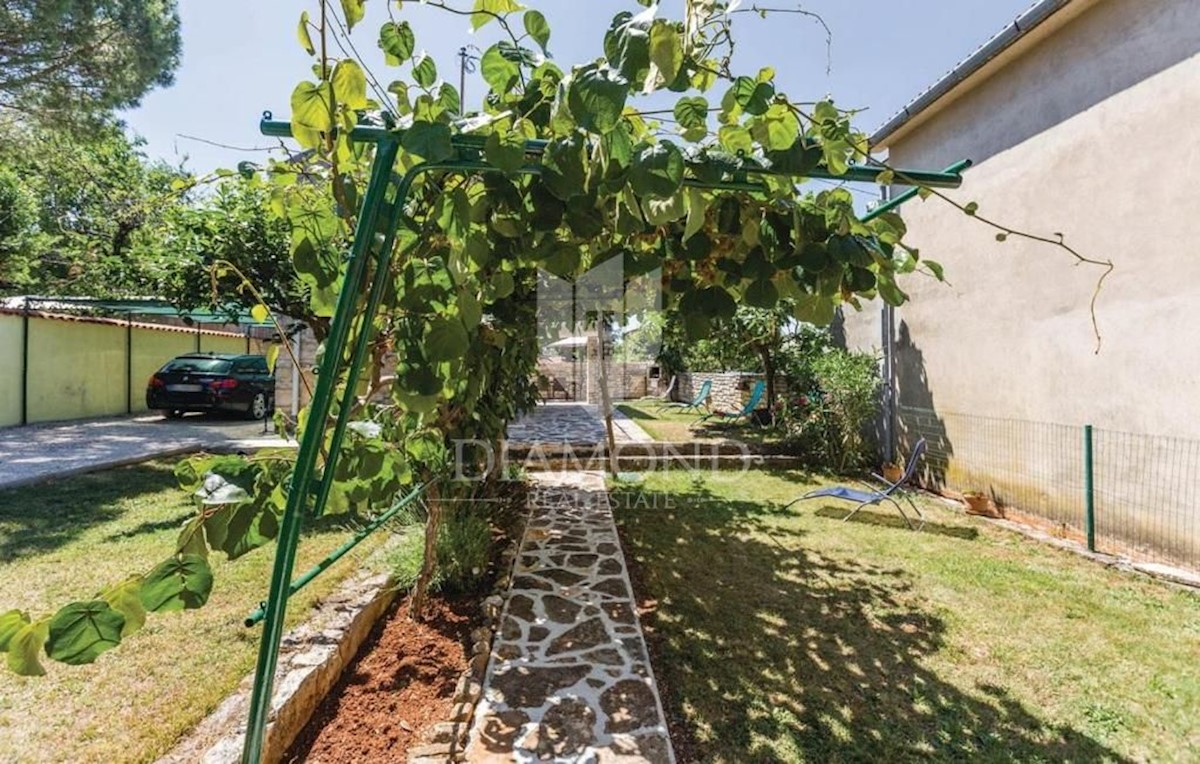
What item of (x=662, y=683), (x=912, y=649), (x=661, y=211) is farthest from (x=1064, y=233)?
(x=661, y=211)

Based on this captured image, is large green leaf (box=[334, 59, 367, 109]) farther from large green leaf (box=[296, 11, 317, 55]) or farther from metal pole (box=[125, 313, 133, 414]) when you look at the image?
metal pole (box=[125, 313, 133, 414])

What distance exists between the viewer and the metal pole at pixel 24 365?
1121cm

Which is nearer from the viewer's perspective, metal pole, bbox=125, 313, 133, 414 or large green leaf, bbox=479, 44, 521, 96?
large green leaf, bbox=479, 44, 521, 96

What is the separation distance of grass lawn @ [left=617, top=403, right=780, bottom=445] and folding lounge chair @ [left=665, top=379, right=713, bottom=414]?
39 cm

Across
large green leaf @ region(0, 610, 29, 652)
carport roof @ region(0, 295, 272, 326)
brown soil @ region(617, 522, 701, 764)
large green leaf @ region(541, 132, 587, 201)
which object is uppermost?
carport roof @ region(0, 295, 272, 326)

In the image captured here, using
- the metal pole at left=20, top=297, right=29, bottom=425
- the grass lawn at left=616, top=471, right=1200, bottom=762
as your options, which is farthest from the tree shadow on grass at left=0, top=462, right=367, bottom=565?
the metal pole at left=20, top=297, right=29, bottom=425

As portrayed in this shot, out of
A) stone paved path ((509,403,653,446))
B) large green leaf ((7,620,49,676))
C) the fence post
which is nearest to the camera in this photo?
large green leaf ((7,620,49,676))

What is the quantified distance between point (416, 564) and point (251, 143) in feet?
10.1

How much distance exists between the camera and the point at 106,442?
956 centimetres

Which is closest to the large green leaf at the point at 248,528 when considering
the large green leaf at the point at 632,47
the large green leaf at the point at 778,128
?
the large green leaf at the point at 632,47

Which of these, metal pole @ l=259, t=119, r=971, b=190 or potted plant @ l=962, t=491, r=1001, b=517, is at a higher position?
metal pole @ l=259, t=119, r=971, b=190

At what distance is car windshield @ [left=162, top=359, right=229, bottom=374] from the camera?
1231 centimetres

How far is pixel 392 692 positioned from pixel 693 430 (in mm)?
10215

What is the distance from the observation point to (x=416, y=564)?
4.02 meters
